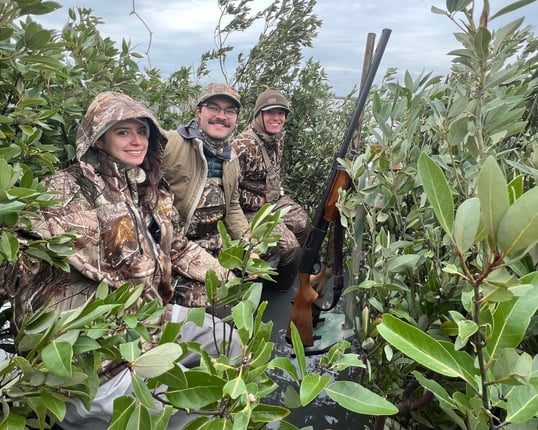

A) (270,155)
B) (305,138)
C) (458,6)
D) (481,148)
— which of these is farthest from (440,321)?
(305,138)

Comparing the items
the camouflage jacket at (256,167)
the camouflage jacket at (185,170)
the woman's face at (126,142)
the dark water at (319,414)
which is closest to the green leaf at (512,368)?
the dark water at (319,414)

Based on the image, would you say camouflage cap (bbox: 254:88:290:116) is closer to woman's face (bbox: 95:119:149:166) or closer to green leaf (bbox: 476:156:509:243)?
woman's face (bbox: 95:119:149:166)

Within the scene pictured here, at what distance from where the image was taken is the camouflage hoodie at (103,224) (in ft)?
5.60

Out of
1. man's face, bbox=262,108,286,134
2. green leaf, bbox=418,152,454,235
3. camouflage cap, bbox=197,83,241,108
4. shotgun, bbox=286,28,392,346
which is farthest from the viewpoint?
man's face, bbox=262,108,286,134

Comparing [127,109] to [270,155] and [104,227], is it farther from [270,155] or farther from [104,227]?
[270,155]

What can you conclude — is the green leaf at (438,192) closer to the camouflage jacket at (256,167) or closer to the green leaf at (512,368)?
the green leaf at (512,368)

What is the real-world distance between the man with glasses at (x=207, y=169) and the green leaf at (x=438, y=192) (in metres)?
2.53

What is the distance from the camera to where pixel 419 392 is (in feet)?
4.59

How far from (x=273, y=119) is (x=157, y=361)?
143 inches

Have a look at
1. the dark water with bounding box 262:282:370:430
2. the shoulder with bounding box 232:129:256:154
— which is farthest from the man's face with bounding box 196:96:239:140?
the dark water with bounding box 262:282:370:430

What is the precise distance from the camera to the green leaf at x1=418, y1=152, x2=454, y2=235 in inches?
24.1

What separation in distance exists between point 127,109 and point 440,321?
165cm

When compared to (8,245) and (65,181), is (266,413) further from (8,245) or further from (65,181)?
(65,181)

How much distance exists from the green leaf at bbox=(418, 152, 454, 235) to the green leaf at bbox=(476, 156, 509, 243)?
61mm
